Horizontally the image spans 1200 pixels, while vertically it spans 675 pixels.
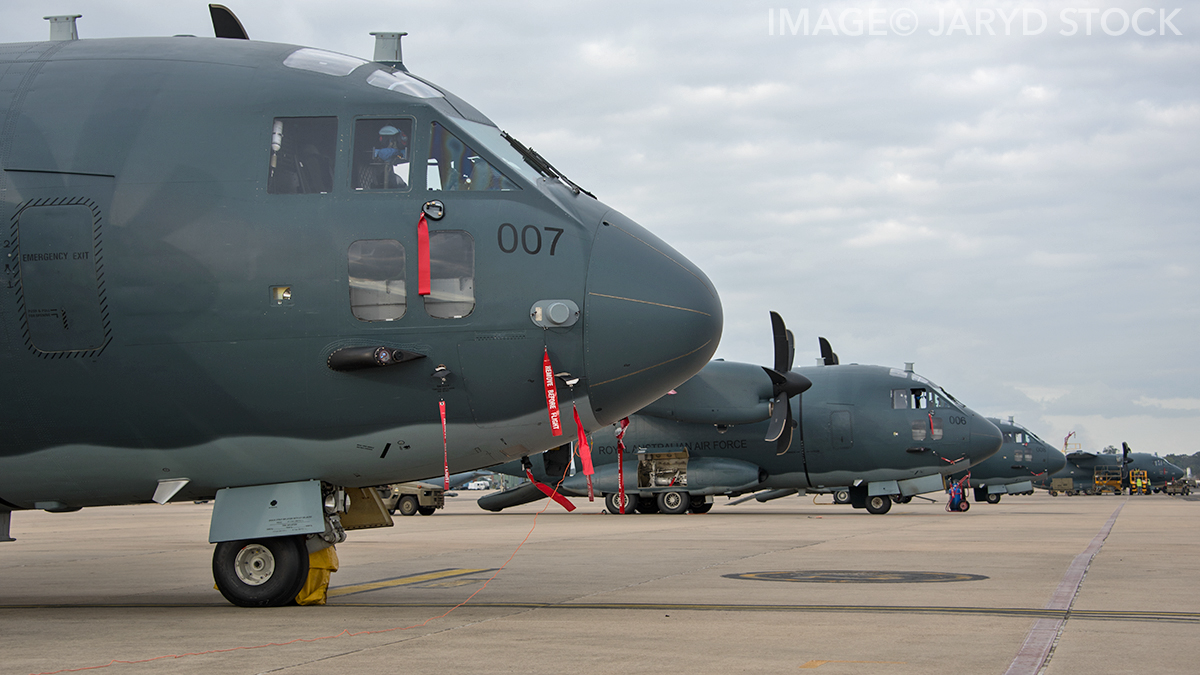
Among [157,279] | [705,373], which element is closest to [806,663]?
[157,279]

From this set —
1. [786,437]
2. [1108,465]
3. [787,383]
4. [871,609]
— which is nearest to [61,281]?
[871,609]

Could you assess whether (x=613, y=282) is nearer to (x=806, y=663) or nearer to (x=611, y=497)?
(x=806, y=663)

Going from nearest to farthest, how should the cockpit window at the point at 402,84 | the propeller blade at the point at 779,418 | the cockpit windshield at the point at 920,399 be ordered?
the cockpit window at the point at 402,84 < the propeller blade at the point at 779,418 < the cockpit windshield at the point at 920,399

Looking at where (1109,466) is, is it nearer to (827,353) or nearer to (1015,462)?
(1015,462)

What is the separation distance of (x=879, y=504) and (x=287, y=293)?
2687 cm

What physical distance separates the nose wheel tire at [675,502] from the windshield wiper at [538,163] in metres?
23.3

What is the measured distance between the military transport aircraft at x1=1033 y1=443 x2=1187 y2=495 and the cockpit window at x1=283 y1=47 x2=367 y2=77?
233 ft

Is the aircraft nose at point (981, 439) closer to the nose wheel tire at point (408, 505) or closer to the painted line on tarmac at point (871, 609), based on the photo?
the nose wheel tire at point (408, 505)

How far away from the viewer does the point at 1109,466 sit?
245 ft

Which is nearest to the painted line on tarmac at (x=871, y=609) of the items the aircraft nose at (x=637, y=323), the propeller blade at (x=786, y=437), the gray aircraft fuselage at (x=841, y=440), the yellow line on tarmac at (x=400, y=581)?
the yellow line on tarmac at (x=400, y=581)

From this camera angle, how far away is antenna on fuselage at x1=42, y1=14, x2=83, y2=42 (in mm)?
10711

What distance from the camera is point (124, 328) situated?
9.28 meters

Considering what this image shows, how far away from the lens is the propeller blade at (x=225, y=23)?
11.1m

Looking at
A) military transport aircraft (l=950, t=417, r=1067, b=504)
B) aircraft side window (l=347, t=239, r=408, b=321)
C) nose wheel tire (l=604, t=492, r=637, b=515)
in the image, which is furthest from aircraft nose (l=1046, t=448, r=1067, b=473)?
aircraft side window (l=347, t=239, r=408, b=321)
